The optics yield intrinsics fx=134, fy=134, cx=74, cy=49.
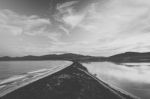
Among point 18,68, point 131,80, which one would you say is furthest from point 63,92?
point 18,68

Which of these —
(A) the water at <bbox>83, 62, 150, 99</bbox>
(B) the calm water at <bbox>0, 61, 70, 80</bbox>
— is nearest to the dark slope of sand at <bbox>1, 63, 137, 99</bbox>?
(A) the water at <bbox>83, 62, 150, 99</bbox>

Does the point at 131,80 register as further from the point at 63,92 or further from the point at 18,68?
the point at 18,68

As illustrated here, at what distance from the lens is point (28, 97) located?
4.95 meters

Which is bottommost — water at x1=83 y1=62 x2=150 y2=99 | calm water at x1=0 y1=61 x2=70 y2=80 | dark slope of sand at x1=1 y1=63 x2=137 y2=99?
water at x1=83 y1=62 x2=150 y2=99

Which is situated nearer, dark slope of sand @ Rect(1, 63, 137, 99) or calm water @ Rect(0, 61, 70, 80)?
dark slope of sand @ Rect(1, 63, 137, 99)

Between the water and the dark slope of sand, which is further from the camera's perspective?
the water

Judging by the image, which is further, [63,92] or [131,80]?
[131,80]

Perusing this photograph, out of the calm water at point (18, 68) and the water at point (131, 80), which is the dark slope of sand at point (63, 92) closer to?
the water at point (131, 80)

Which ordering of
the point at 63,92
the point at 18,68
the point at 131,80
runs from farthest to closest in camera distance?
the point at 18,68
the point at 131,80
the point at 63,92

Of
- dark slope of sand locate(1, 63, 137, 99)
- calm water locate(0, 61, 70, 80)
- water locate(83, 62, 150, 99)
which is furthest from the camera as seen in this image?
calm water locate(0, 61, 70, 80)

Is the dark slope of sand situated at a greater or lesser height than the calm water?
greater

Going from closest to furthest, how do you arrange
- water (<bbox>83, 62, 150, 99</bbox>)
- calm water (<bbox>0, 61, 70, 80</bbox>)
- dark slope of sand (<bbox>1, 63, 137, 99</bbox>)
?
1. dark slope of sand (<bbox>1, 63, 137, 99</bbox>)
2. water (<bbox>83, 62, 150, 99</bbox>)
3. calm water (<bbox>0, 61, 70, 80</bbox>)

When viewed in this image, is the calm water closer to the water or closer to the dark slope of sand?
the dark slope of sand

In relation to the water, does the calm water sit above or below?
above
